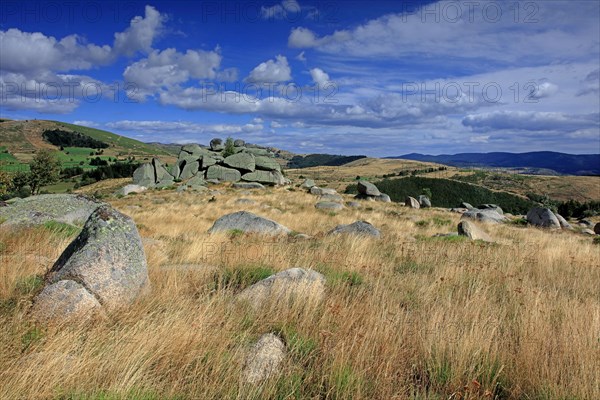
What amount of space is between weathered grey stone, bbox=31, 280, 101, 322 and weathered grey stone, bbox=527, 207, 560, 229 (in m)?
32.5

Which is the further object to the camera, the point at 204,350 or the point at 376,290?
the point at 376,290

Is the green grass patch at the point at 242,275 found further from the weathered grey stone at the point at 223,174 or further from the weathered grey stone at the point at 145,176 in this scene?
the weathered grey stone at the point at 145,176

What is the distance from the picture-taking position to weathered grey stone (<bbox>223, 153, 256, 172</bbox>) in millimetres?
52562

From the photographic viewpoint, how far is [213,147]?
222 feet

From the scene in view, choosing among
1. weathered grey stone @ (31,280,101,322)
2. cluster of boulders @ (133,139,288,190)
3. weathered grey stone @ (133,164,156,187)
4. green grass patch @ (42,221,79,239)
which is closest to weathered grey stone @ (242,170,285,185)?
cluster of boulders @ (133,139,288,190)

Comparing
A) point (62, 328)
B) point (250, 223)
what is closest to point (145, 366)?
point (62, 328)

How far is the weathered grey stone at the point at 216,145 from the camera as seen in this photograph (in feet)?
220

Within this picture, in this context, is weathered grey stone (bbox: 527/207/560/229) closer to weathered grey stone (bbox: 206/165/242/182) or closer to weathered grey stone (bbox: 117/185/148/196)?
weathered grey stone (bbox: 206/165/242/182)

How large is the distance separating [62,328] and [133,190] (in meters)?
48.5

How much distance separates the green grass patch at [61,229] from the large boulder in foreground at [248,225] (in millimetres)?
5141

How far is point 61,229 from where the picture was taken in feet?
30.4

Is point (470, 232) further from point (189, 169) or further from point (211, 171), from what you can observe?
point (189, 169)

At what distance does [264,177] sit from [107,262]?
46625mm

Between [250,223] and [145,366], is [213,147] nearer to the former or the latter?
[250,223]
